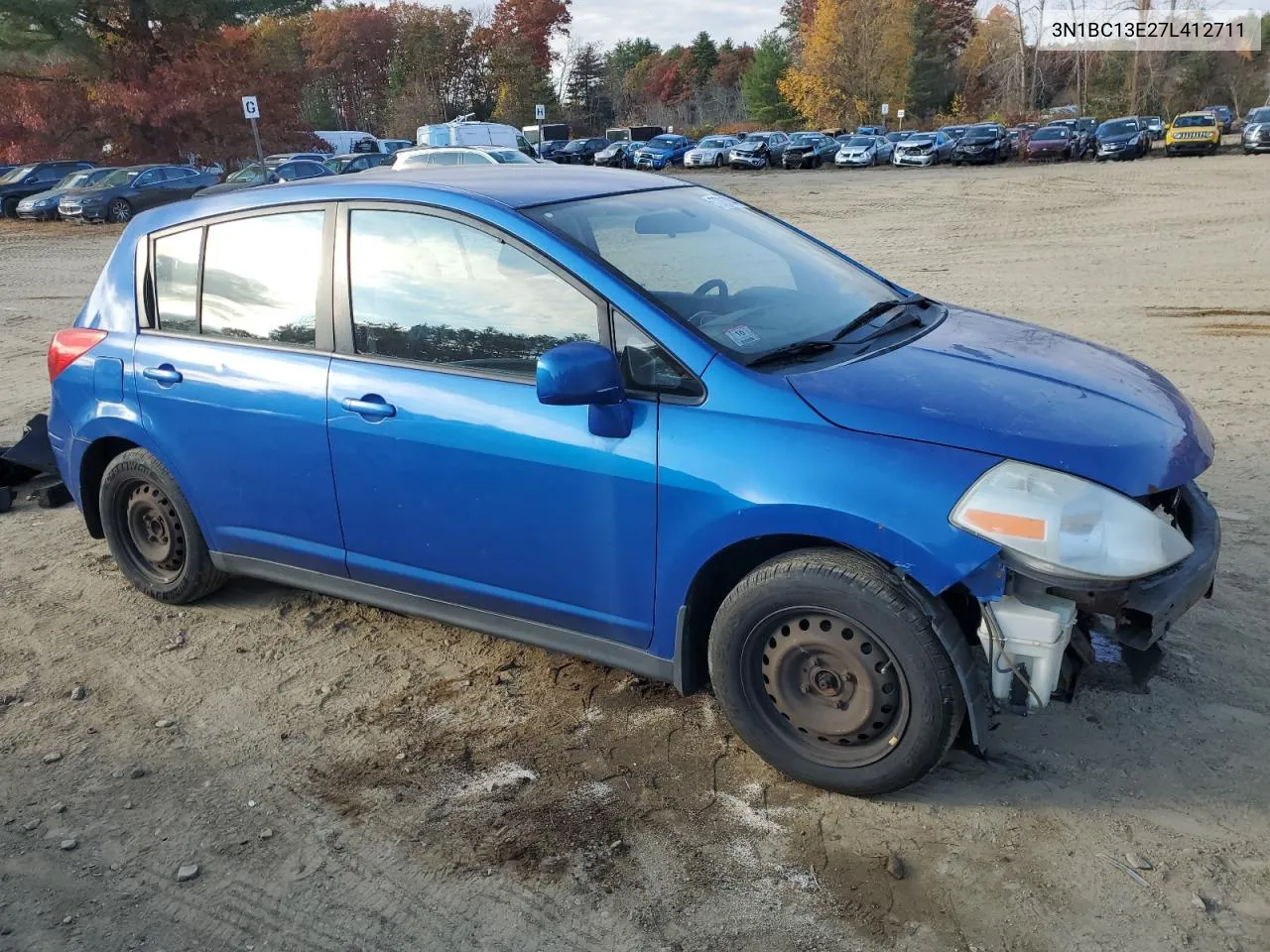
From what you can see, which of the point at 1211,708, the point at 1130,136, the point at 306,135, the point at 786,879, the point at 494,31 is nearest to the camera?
the point at 786,879

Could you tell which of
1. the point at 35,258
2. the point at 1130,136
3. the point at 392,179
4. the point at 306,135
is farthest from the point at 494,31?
the point at 392,179

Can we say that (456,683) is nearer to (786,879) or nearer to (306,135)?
(786,879)

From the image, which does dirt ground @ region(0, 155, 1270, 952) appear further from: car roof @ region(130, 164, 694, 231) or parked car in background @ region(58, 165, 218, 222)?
parked car in background @ region(58, 165, 218, 222)

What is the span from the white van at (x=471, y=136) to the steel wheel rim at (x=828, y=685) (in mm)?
35272

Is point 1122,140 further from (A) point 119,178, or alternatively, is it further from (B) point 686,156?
(A) point 119,178

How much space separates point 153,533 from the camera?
4.72 metres

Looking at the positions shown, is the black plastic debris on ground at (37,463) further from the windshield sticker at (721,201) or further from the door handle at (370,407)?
the windshield sticker at (721,201)

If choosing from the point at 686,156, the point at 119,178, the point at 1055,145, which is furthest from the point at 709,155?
the point at 119,178

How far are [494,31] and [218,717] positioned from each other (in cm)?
8784

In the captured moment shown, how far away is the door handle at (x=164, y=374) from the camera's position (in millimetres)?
4254

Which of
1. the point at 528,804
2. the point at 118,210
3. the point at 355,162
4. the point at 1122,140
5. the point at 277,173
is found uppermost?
the point at 1122,140

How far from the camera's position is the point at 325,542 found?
157 inches

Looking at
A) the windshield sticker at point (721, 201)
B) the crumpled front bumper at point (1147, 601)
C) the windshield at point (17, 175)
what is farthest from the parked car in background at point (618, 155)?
the crumpled front bumper at point (1147, 601)

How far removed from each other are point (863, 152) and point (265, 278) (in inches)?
1590
